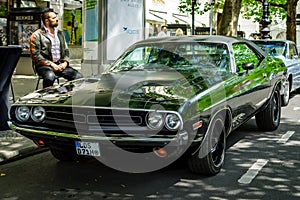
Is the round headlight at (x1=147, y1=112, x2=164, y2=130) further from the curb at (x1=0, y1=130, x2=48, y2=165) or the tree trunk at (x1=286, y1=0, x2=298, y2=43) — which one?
the tree trunk at (x1=286, y1=0, x2=298, y2=43)

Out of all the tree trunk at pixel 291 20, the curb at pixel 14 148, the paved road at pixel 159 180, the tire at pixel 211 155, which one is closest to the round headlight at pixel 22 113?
the paved road at pixel 159 180

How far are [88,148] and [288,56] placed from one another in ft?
28.0

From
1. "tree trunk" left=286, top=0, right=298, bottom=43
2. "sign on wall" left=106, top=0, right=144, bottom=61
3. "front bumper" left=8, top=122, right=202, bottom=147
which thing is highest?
"tree trunk" left=286, top=0, right=298, bottom=43

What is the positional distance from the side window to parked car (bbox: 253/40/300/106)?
13.3 ft

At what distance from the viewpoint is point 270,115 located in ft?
26.1

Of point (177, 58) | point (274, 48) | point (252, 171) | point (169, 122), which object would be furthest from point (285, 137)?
point (274, 48)

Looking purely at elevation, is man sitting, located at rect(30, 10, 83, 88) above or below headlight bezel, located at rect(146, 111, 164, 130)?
above

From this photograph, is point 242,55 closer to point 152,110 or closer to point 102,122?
point 152,110

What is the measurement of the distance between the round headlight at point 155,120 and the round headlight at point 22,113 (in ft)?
4.64

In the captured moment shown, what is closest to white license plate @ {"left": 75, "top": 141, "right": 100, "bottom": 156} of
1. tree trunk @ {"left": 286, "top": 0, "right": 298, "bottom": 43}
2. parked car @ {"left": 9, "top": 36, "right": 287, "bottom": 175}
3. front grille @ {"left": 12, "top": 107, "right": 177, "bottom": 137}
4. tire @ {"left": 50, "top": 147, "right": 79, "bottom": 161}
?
parked car @ {"left": 9, "top": 36, "right": 287, "bottom": 175}

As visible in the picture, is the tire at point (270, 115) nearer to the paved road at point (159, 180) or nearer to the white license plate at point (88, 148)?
the paved road at point (159, 180)

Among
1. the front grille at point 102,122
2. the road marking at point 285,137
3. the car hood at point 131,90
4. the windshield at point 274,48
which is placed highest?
the windshield at point 274,48

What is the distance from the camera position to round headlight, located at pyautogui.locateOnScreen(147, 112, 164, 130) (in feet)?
15.3

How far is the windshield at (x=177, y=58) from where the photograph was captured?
6.44 meters
